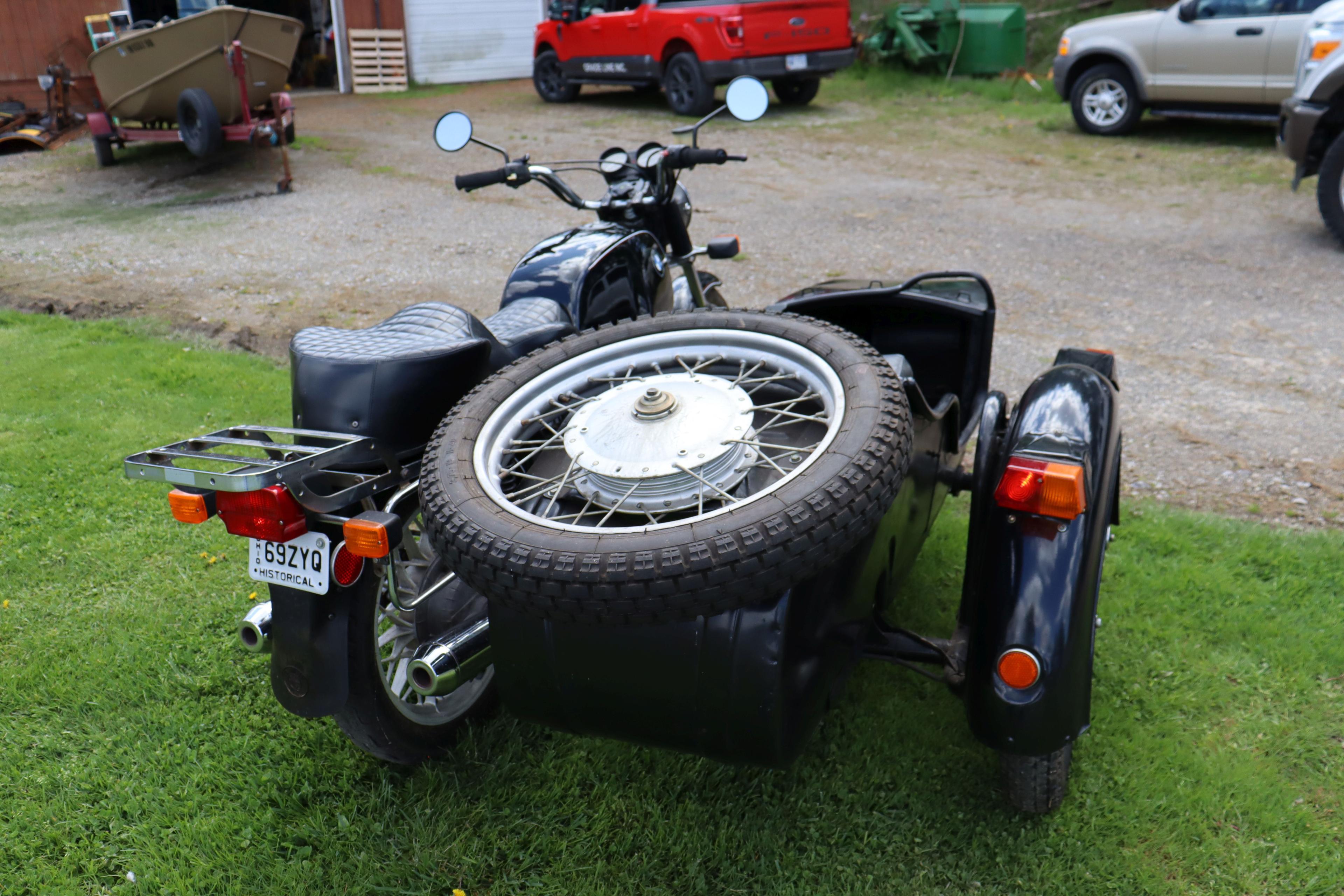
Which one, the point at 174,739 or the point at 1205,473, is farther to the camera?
the point at 1205,473

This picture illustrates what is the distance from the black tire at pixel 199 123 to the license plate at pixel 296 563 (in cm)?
892

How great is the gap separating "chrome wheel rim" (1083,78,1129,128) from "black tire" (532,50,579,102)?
7391mm

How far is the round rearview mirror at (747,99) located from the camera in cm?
352

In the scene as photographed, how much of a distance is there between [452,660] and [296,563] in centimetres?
41

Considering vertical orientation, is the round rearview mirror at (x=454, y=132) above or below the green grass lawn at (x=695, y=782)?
above

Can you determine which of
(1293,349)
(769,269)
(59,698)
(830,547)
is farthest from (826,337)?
(769,269)

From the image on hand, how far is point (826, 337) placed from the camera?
2.21 meters

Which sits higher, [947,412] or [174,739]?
[947,412]

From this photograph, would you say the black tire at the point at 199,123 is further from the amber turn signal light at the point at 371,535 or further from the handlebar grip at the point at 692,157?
the amber turn signal light at the point at 371,535

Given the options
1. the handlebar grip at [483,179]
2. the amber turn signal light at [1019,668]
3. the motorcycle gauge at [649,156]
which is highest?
the motorcycle gauge at [649,156]

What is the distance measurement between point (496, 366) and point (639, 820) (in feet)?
3.98

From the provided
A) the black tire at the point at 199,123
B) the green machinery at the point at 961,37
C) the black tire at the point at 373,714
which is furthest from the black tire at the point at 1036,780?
the green machinery at the point at 961,37

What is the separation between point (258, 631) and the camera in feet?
7.75

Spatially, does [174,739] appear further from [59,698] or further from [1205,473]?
[1205,473]
